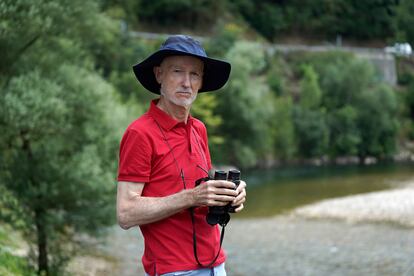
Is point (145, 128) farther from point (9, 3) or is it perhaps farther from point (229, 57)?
point (229, 57)

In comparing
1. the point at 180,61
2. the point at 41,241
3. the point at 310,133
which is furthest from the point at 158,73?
the point at 310,133

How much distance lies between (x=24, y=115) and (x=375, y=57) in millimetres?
56502

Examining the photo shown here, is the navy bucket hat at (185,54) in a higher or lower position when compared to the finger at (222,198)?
higher

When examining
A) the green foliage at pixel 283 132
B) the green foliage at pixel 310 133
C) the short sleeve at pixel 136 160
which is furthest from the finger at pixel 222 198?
the green foliage at pixel 310 133

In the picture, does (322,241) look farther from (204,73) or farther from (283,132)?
(283,132)

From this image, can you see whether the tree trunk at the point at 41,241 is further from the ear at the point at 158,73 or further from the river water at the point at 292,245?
the ear at the point at 158,73

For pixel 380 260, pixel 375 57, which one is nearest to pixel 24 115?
pixel 380 260

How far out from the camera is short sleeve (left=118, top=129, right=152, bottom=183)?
8.89 ft

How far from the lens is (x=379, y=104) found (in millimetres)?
50250

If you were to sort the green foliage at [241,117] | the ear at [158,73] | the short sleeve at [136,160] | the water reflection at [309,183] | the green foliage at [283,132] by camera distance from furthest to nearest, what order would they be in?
the green foliage at [283,132] < the green foliage at [241,117] < the water reflection at [309,183] < the ear at [158,73] < the short sleeve at [136,160]

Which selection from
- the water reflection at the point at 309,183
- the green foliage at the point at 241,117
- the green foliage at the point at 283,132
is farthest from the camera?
the green foliage at the point at 283,132

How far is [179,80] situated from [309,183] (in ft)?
98.5

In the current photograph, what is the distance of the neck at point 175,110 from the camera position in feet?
9.46

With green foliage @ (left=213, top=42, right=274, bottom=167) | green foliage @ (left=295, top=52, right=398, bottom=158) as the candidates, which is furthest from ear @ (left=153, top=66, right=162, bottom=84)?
green foliage @ (left=295, top=52, right=398, bottom=158)
